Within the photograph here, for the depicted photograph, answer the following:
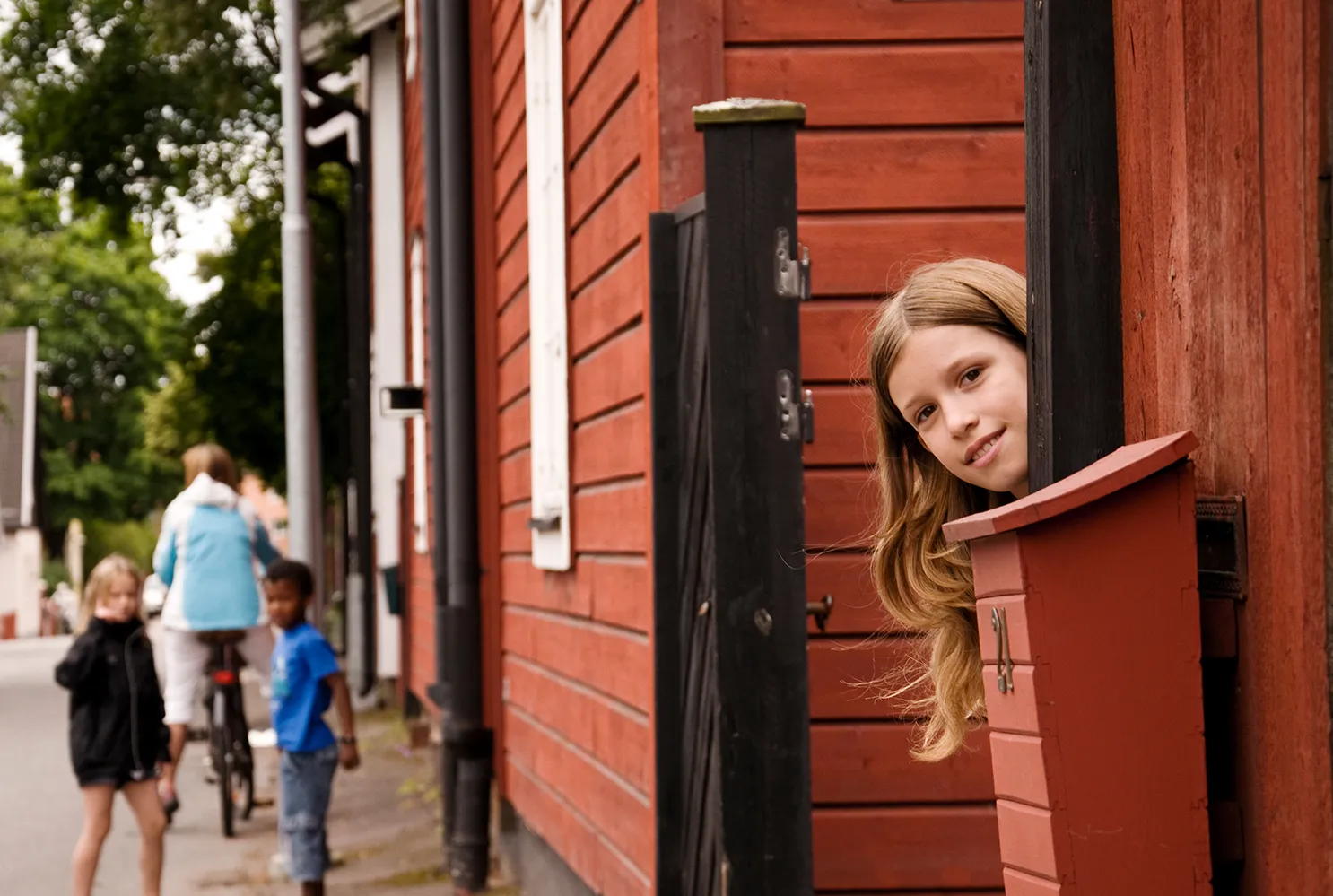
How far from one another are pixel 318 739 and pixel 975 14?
3.96m

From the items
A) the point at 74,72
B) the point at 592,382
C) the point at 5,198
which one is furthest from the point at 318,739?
the point at 5,198

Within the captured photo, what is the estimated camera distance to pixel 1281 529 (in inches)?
56.2

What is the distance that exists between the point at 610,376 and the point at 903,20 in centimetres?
122

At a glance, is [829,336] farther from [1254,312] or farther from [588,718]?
[1254,312]

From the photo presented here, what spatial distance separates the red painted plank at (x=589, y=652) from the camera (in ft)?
15.5

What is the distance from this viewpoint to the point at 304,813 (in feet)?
23.5

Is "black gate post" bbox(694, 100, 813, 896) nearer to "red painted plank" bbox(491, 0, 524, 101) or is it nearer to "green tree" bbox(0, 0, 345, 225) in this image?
"red painted plank" bbox(491, 0, 524, 101)

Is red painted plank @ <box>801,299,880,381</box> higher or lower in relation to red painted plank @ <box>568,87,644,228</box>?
lower

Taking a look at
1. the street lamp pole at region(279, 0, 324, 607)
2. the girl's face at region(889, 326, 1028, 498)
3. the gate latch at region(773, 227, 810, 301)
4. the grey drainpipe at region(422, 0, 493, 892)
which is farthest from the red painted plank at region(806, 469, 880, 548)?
the street lamp pole at region(279, 0, 324, 607)

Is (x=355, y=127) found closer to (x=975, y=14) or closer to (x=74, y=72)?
(x=74, y=72)

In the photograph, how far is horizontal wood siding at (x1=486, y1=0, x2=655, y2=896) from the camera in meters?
4.70

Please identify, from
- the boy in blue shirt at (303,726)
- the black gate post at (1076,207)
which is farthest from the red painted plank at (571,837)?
the black gate post at (1076,207)

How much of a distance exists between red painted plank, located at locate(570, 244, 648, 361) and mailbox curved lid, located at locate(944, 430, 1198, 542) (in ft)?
9.82

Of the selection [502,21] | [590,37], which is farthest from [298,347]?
[590,37]
